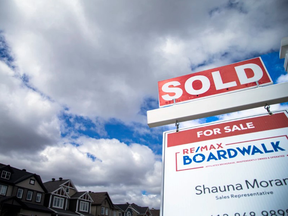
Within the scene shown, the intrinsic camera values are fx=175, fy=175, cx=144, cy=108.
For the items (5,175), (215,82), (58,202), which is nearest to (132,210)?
(58,202)

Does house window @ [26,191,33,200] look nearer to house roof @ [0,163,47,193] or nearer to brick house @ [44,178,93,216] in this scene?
house roof @ [0,163,47,193]

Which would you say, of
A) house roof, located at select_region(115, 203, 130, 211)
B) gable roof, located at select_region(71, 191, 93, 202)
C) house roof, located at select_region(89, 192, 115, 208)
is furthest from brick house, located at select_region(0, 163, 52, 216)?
house roof, located at select_region(115, 203, 130, 211)

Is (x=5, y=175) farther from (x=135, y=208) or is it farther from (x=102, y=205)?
(x=135, y=208)

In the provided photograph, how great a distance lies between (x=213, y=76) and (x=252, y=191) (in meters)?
1.96

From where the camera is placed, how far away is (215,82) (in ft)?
10.4

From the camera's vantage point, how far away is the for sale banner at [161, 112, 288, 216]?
197 cm

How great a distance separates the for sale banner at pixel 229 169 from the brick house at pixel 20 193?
2848cm

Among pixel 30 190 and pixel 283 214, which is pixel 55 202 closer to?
pixel 30 190

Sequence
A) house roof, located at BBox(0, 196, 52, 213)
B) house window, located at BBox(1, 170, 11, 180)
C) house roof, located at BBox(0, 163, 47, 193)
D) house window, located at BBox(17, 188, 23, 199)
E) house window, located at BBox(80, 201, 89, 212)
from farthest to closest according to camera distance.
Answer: house window, located at BBox(80, 201, 89, 212)
house window, located at BBox(17, 188, 23, 199)
house roof, located at BBox(0, 163, 47, 193)
house window, located at BBox(1, 170, 11, 180)
house roof, located at BBox(0, 196, 52, 213)

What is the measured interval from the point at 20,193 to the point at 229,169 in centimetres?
3303

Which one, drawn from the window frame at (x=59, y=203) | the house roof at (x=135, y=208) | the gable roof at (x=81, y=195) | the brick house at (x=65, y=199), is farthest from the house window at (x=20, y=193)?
the house roof at (x=135, y=208)

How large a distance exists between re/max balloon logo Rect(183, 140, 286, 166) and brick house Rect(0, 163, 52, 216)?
28647mm

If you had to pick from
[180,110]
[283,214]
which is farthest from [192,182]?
[180,110]

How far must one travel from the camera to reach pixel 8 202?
22.5 metres
